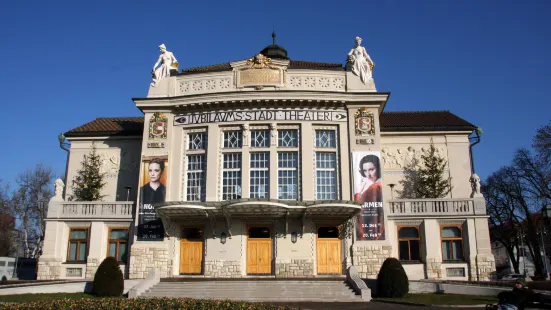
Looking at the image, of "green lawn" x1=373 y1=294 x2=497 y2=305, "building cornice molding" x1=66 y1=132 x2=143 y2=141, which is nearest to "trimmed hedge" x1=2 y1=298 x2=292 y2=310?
"green lawn" x1=373 y1=294 x2=497 y2=305

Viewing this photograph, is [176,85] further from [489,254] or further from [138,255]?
[489,254]

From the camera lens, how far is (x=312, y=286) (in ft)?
74.9

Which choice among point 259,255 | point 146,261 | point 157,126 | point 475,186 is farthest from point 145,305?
point 475,186

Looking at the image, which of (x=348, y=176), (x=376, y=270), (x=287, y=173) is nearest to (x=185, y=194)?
(x=287, y=173)

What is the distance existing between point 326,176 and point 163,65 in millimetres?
11949

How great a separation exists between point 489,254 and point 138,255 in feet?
61.8

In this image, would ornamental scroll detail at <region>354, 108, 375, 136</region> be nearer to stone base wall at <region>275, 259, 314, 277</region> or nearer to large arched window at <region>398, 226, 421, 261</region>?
large arched window at <region>398, 226, 421, 261</region>

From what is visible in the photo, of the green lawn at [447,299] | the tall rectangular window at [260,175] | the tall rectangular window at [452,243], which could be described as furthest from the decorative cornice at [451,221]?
the tall rectangular window at [260,175]

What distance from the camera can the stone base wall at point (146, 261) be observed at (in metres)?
26.8

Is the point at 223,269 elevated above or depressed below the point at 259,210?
below

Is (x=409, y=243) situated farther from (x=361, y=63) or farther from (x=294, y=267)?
(x=361, y=63)

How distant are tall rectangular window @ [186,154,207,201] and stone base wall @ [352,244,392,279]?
29.4ft

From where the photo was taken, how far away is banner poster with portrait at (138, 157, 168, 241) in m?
27.6

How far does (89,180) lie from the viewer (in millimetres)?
31109
